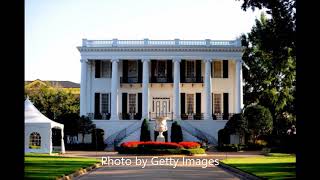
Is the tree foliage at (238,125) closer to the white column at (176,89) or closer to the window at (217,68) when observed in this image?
the white column at (176,89)

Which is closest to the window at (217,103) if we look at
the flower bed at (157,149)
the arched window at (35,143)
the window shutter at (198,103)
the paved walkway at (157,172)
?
the window shutter at (198,103)

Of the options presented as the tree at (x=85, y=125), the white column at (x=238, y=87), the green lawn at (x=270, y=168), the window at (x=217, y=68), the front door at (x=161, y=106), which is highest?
the window at (x=217, y=68)

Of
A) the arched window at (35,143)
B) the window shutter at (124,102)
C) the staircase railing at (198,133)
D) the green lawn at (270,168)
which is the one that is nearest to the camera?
the green lawn at (270,168)

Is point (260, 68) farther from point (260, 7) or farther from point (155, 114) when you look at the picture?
point (260, 7)

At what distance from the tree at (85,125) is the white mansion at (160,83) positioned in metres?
1.29

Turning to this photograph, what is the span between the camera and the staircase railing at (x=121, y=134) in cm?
4795

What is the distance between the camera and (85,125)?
47.4 metres

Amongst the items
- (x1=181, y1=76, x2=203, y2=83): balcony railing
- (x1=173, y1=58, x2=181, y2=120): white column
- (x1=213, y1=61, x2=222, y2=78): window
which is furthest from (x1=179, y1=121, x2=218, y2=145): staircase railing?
(x1=213, y1=61, x2=222, y2=78): window

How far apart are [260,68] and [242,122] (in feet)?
37.2

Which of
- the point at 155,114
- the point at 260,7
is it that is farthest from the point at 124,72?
the point at 260,7

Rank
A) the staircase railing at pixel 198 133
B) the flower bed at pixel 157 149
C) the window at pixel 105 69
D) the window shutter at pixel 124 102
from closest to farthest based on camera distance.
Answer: the flower bed at pixel 157 149
the staircase railing at pixel 198 133
the window shutter at pixel 124 102
the window at pixel 105 69

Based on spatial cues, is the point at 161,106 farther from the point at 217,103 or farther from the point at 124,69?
the point at 217,103
